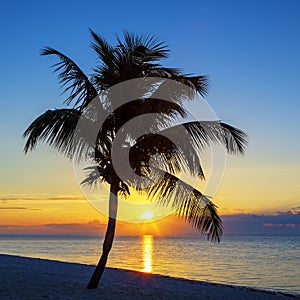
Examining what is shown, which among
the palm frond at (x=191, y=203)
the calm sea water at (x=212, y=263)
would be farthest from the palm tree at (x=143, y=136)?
the calm sea water at (x=212, y=263)

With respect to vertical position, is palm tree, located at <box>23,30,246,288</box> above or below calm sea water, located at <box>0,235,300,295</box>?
above

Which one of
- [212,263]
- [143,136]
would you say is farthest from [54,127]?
[212,263]

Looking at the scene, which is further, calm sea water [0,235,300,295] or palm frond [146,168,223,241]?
calm sea water [0,235,300,295]

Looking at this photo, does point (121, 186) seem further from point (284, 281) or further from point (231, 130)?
point (284, 281)

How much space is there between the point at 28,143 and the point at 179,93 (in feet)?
12.6

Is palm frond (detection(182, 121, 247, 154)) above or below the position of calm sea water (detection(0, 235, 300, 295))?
above

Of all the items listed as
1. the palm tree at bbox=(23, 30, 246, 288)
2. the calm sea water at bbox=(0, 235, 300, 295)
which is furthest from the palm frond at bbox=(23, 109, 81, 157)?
the calm sea water at bbox=(0, 235, 300, 295)

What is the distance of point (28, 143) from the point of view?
35.2 feet

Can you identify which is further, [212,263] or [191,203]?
[212,263]

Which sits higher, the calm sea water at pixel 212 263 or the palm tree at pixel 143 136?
the palm tree at pixel 143 136

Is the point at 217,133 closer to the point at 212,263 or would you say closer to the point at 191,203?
the point at 191,203

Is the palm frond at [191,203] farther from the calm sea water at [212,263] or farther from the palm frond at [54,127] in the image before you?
the calm sea water at [212,263]

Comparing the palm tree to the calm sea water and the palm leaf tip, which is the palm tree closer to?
the palm leaf tip

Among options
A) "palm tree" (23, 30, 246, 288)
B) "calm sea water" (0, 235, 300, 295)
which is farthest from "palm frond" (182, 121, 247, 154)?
"calm sea water" (0, 235, 300, 295)
